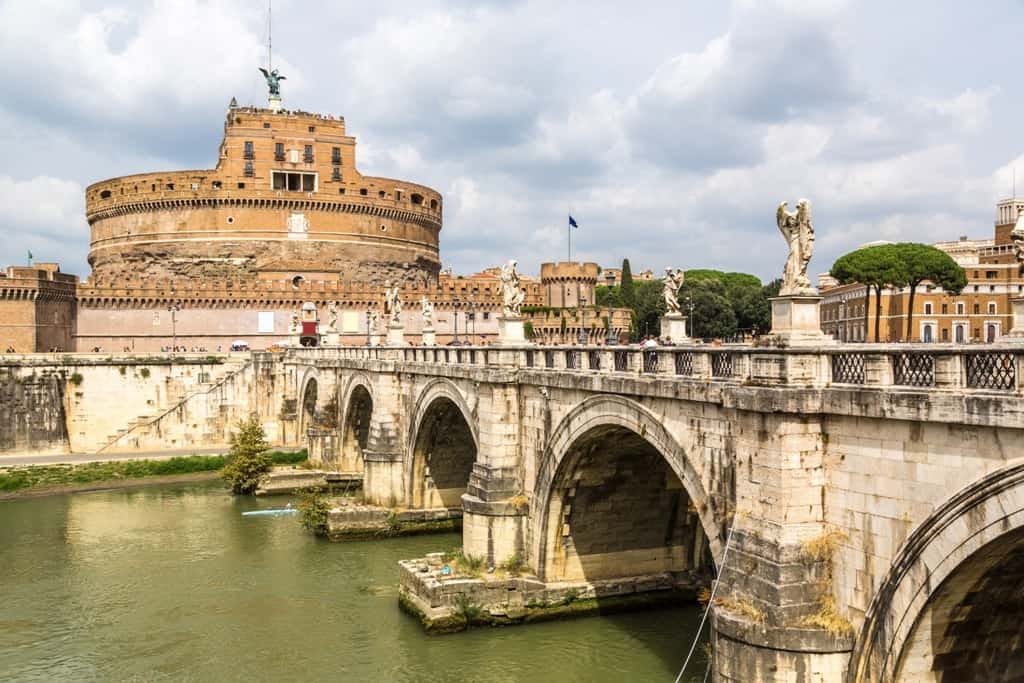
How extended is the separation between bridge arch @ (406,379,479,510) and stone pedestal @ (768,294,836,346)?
1792cm

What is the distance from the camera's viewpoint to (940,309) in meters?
50.9

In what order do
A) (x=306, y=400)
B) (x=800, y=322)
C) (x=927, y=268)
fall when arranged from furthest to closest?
1. (x=306, y=400)
2. (x=927, y=268)
3. (x=800, y=322)

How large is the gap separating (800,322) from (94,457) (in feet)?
140

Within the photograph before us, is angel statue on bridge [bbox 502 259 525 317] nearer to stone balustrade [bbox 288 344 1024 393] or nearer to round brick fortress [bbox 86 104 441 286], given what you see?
stone balustrade [bbox 288 344 1024 393]

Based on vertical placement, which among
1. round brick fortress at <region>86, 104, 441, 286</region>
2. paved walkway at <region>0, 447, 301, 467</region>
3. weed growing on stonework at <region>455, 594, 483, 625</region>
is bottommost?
weed growing on stonework at <region>455, 594, 483, 625</region>

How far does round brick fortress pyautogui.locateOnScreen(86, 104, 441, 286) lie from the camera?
75.0 m

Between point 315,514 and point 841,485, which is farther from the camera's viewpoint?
point 315,514

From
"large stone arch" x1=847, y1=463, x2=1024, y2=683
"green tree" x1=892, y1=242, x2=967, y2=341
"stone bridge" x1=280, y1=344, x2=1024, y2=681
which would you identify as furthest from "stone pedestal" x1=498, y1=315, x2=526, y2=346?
"green tree" x1=892, y1=242, x2=967, y2=341

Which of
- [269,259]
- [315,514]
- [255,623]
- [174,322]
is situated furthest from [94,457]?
[269,259]

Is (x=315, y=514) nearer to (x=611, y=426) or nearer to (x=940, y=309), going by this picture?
(x=611, y=426)

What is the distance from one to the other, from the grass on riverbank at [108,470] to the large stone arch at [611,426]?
25.2 metres

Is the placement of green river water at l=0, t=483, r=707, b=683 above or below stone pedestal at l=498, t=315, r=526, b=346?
below

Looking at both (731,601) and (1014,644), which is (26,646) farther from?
(1014,644)

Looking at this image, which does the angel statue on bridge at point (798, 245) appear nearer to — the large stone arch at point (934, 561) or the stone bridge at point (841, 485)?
the stone bridge at point (841, 485)
